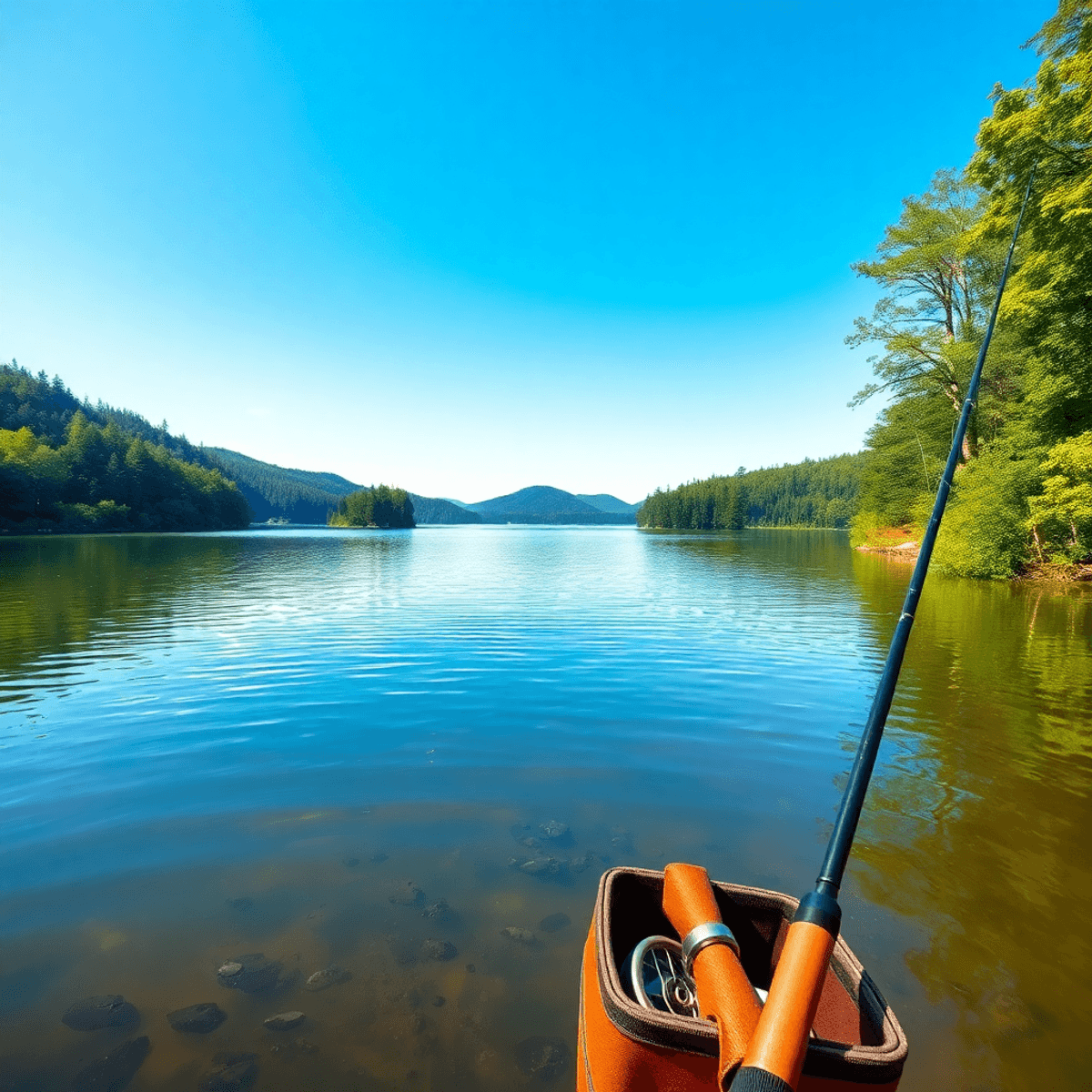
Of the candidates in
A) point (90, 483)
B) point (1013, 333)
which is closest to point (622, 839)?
point (1013, 333)

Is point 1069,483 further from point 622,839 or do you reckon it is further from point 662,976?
point 662,976

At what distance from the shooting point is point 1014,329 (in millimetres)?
21391

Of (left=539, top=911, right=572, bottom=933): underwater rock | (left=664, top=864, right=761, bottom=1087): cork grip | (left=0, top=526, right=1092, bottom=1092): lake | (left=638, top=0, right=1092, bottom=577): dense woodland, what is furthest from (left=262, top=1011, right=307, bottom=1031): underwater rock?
(left=638, top=0, right=1092, bottom=577): dense woodland

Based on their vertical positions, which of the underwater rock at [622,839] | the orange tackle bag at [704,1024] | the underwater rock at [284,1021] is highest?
the orange tackle bag at [704,1024]

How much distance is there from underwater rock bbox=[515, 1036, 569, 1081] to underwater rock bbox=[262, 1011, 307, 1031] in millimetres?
1542

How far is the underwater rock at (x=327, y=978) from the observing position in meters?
4.33

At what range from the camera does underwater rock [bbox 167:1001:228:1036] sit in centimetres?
397

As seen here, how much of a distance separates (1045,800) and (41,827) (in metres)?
12.2

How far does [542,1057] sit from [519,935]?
1.12 metres

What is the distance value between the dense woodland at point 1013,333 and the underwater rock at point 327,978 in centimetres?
2087

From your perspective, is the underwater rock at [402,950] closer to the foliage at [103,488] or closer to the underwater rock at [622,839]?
the underwater rock at [622,839]

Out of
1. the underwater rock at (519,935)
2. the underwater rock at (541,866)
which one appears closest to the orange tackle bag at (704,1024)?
the underwater rock at (519,935)

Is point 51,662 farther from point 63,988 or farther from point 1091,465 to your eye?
point 1091,465

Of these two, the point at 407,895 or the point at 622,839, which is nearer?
the point at 407,895
